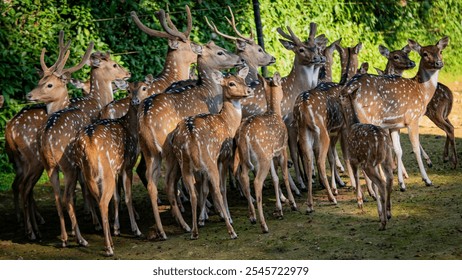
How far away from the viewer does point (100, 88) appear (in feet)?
39.2

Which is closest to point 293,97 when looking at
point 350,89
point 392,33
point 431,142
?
point 350,89

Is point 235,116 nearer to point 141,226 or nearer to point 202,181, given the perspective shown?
point 202,181

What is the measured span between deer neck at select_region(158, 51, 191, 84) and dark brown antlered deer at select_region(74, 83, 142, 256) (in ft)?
6.44

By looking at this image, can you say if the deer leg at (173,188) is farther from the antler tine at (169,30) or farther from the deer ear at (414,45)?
the deer ear at (414,45)

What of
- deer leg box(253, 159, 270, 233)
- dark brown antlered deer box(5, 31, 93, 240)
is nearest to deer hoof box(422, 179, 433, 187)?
deer leg box(253, 159, 270, 233)

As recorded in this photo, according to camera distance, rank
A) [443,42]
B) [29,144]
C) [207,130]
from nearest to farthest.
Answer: [207,130], [29,144], [443,42]

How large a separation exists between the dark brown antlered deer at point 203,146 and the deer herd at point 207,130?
0.01 meters

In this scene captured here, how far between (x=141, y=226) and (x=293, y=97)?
252 cm

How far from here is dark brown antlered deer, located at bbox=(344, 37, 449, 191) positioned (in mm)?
11031

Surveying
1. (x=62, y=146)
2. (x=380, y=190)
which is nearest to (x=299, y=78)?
(x=380, y=190)

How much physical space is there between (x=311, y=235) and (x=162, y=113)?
2017 mm

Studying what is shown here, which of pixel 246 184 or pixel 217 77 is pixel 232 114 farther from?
pixel 246 184

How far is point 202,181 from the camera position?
10.4 metres

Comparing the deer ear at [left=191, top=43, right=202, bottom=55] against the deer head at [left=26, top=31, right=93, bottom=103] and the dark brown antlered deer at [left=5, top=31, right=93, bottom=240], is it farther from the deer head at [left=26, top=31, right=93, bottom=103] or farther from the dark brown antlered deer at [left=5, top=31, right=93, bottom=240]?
the dark brown antlered deer at [left=5, top=31, right=93, bottom=240]
